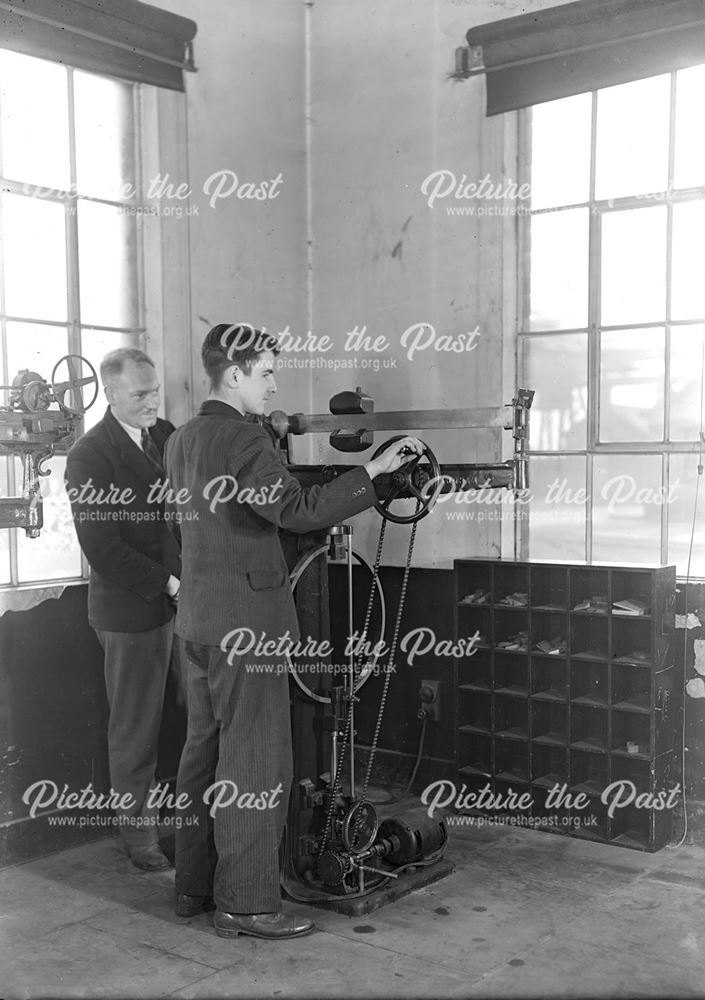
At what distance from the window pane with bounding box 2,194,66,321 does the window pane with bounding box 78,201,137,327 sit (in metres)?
0.09

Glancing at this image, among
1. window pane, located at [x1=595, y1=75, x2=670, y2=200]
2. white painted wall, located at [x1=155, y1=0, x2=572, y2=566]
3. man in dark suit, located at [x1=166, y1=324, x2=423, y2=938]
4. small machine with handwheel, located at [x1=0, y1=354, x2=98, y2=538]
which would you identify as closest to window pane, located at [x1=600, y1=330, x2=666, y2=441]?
white painted wall, located at [x1=155, y1=0, x2=572, y2=566]

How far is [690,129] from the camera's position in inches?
149

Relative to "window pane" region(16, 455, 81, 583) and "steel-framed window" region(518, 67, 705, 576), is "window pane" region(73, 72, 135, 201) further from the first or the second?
"steel-framed window" region(518, 67, 705, 576)

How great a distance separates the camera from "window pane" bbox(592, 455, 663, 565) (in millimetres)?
3912

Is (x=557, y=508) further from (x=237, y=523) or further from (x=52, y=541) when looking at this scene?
(x=52, y=541)

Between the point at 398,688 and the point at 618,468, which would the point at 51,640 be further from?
the point at 618,468

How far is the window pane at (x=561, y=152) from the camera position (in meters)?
4.03

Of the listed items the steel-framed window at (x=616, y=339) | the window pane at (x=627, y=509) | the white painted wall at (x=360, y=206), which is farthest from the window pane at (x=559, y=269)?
the window pane at (x=627, y=509)

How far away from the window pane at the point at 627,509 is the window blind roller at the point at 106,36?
223cm

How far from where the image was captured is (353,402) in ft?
11.6

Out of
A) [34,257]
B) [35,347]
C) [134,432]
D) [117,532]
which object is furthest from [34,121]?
[117,532]

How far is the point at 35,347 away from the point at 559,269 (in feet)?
6.54

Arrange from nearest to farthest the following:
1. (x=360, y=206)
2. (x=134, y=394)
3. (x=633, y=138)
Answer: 1. (x=134, y=394)
2. (x=633, y=138)
3. (x=360, y=206)

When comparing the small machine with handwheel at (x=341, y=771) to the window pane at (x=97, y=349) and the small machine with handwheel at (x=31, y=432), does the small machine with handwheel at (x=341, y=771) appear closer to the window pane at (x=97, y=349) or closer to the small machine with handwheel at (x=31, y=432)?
the small machine with handwheel at (x=31, y=432)
